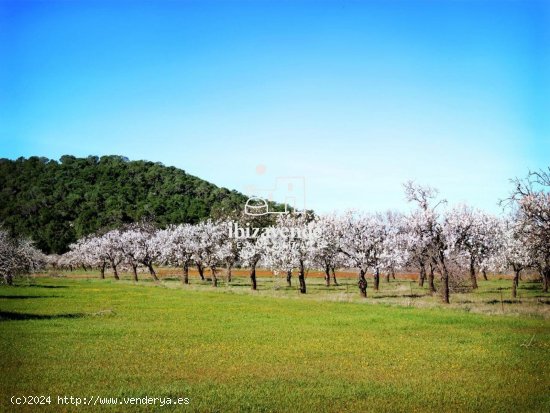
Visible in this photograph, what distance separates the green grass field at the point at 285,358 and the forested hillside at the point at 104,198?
43.4 meters

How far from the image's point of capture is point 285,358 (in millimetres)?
24828

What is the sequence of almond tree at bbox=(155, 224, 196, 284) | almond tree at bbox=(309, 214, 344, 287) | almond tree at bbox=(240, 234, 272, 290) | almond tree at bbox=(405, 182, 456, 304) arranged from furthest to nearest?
almond tree at bbox=(155, 224, 196, 284), almond tree at bbox=(240, 234, 272, 290), almond tree at bbox=(309, 214, 344, 287), almond tree at bbox=(405, 182, 456, 304)

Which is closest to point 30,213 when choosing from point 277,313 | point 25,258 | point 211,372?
point 25,258

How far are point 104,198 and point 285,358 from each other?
10796cm

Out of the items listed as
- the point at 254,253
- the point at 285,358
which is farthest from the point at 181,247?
the point at 285,358

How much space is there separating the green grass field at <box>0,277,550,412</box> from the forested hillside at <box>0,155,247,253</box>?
43.4 m

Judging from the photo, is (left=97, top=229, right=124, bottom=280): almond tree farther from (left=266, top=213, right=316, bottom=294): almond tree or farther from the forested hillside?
(left=266, top=213, right=316, bottom=294): almond tree

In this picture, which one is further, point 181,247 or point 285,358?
point 181,247

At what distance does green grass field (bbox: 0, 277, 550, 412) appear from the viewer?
1792cm

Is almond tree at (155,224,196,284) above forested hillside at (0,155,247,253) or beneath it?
beneath

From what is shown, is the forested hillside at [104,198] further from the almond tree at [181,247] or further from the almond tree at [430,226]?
the almond tree at [430,226]

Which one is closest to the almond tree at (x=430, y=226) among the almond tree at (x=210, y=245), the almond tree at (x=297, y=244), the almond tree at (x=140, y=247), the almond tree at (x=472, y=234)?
the almond tree at (x=472, y=234)

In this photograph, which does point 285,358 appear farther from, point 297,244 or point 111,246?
point 111,246

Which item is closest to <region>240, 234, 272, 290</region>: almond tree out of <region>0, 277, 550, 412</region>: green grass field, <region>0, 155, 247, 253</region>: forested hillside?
<region>0, 155, 247, 253</region>: forested hillside
